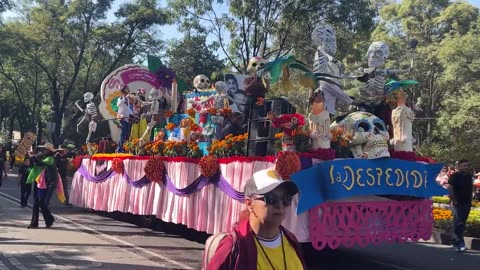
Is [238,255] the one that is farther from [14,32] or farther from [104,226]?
[14,32]

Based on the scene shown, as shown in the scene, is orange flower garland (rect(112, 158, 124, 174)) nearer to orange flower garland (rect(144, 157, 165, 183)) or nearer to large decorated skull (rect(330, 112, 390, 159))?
orange flower garland (rect(144, 157, 165, 183))

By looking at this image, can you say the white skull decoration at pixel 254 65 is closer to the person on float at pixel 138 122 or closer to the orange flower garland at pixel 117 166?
the orange flower garland at pixel 117 166

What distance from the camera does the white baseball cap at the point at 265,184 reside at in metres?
2.82

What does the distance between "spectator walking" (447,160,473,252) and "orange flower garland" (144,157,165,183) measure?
5.44m

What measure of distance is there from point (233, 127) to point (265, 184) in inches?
291

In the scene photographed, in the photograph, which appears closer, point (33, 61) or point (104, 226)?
point (104, 226)

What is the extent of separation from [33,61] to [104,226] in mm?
23190

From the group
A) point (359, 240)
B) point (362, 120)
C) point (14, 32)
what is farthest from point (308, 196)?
point (14, 32)

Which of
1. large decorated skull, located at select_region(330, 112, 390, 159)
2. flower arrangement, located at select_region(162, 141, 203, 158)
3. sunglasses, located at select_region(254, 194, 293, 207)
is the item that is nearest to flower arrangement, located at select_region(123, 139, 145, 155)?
flower arrangement, located at select_region(162, 141, 203, 158)

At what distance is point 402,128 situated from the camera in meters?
7.83

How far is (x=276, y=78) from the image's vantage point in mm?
→ 8031

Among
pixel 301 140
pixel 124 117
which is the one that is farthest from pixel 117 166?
pixel 301 140

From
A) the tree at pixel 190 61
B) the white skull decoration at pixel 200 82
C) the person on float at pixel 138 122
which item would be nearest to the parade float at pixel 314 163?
the person on float at pixel 138 122

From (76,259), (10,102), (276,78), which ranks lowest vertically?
(76,259)
